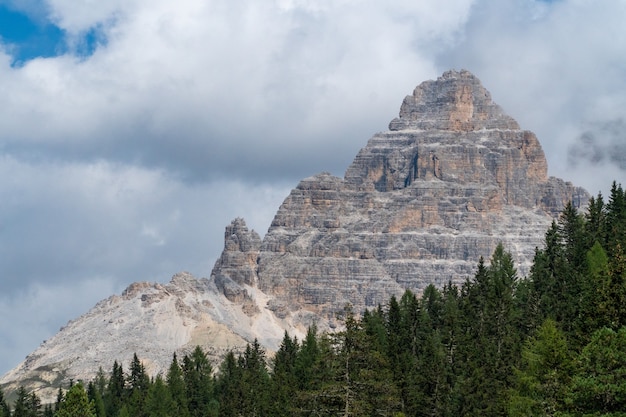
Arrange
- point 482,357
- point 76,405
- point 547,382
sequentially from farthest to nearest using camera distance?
point 76,405, point 482,357, point 547,382

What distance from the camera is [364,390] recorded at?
77.0 m

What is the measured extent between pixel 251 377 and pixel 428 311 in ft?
86.5

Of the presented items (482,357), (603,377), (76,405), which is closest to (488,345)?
(482,357)

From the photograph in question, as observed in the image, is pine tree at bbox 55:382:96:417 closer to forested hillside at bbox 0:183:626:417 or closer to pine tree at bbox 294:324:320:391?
forested hillside at bbox 0:183:626:417

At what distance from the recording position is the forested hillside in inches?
2945

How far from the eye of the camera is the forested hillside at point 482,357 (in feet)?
245

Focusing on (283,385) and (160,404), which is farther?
(160,404)

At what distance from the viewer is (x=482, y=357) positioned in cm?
13375

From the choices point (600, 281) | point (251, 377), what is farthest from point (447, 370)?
point (600, 281)

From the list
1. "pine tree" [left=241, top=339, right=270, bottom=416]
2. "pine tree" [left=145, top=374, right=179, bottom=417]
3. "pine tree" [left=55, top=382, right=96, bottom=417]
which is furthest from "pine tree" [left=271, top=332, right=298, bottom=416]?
"pine tree" [left=55, top=382, right=96, bottom=417]

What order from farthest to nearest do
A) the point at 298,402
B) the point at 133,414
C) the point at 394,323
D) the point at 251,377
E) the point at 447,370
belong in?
the point at 133,414
the point at 251,377
the point at 394,323
the point at 447,370
the point at 298,402

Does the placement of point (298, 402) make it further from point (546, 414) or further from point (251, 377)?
point (251, 377)

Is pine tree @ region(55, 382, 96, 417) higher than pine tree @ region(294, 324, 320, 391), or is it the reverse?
pine tree @ region(294, 324, 320, 391)

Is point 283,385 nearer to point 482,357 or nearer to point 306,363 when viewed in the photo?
point 306,363
